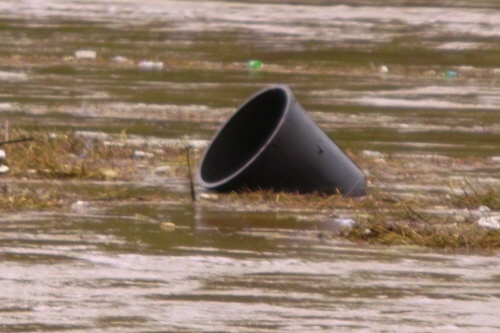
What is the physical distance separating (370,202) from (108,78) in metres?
10.2

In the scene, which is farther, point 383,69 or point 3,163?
point 383,69

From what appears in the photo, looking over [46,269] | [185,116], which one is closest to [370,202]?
[46,269]

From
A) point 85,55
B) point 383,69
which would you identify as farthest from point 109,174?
point 85,55

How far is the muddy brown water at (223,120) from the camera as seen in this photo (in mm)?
5926

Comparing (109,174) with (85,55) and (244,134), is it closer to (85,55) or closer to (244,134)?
(244,134)

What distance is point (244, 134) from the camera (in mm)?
10500

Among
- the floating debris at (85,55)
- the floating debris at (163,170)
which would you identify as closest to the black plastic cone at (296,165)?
the floating debris at (163,170)

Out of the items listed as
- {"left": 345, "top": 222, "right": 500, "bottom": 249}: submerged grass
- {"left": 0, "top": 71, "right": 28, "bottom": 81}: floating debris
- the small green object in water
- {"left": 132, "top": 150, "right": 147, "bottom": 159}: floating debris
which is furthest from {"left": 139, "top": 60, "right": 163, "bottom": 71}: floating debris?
{"left": 345, "top": 222, "right": 500, "bottom": 249}: submerged grass

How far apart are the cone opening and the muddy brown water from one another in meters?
0.50

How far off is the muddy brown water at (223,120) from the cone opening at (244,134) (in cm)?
50

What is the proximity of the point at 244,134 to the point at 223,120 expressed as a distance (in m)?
3.85

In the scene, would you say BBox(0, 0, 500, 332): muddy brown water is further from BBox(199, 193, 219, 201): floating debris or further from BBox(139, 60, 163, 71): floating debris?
BBox(199, 193, 219, 201): floating debris

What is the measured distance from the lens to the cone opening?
10.2 metres

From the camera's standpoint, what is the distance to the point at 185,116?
47.9 feet
